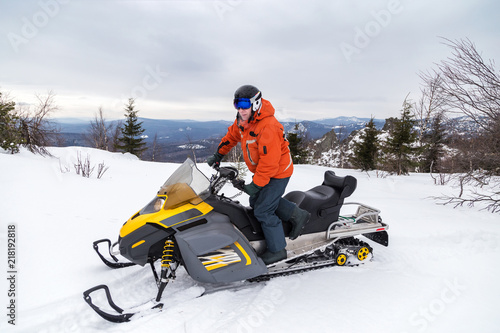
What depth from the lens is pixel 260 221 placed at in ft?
10.2

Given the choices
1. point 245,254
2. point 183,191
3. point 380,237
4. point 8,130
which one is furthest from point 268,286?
point 8,130

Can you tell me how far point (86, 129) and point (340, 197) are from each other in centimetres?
3757

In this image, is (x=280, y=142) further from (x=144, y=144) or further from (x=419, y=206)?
(x=144, y=144)

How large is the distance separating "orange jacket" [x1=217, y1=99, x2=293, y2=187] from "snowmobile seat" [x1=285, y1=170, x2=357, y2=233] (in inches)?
22.0

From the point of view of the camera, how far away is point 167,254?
271 centimetres

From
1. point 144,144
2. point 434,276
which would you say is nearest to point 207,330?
point 434,276

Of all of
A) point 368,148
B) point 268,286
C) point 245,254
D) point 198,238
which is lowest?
point 268,286

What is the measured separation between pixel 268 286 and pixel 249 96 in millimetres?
2072

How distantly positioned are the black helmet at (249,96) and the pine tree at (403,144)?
46.6 feet

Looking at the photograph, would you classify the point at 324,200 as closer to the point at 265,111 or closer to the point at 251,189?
the point at 251,189

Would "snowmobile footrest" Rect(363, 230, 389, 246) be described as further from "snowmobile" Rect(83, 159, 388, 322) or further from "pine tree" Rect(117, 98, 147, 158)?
"pine tree" Rect(117, 98, 147, 158)

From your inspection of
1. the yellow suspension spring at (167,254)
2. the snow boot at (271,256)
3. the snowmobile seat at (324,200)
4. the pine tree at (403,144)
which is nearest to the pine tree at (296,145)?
the pine tree at (403,144)

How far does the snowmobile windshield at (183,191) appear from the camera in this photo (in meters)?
2.82

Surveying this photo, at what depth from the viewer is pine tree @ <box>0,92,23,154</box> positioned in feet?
26.5
